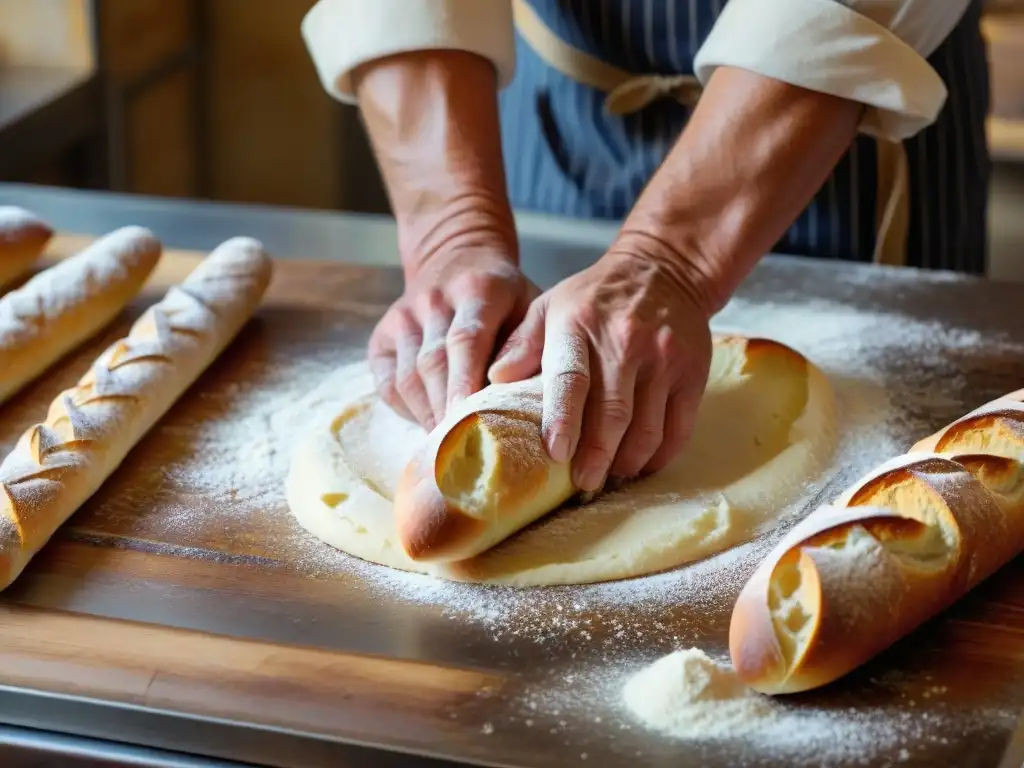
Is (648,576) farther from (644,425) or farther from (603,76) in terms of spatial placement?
(603,76)

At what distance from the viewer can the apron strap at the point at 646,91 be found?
1.58 meters

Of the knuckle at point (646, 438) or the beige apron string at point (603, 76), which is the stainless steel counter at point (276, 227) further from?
the knuckle at point (646, 438)

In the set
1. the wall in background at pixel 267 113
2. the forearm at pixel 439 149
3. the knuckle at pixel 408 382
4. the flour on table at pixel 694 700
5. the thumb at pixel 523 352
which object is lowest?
the wall in background at pixel 267 113

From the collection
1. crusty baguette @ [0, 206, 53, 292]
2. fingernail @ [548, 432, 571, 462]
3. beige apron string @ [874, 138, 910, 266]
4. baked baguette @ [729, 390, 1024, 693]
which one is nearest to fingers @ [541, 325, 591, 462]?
fingernail @ [548, 432, 571, 462]

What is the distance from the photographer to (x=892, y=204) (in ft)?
5.24

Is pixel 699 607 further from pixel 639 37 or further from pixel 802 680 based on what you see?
pixel 639 37

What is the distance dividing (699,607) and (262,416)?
0.54 meters

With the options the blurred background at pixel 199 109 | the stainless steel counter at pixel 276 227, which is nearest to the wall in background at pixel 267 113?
→ the blurred background at pixel 199 109

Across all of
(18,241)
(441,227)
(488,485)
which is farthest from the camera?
(18,241)

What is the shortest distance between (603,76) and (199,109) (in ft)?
6.52

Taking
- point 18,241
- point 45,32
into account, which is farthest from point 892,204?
point 45,32

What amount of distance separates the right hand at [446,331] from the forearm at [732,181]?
0.14 m

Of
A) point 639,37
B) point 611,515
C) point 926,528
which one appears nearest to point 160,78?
point 639,37

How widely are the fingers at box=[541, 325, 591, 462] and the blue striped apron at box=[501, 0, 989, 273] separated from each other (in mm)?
608
